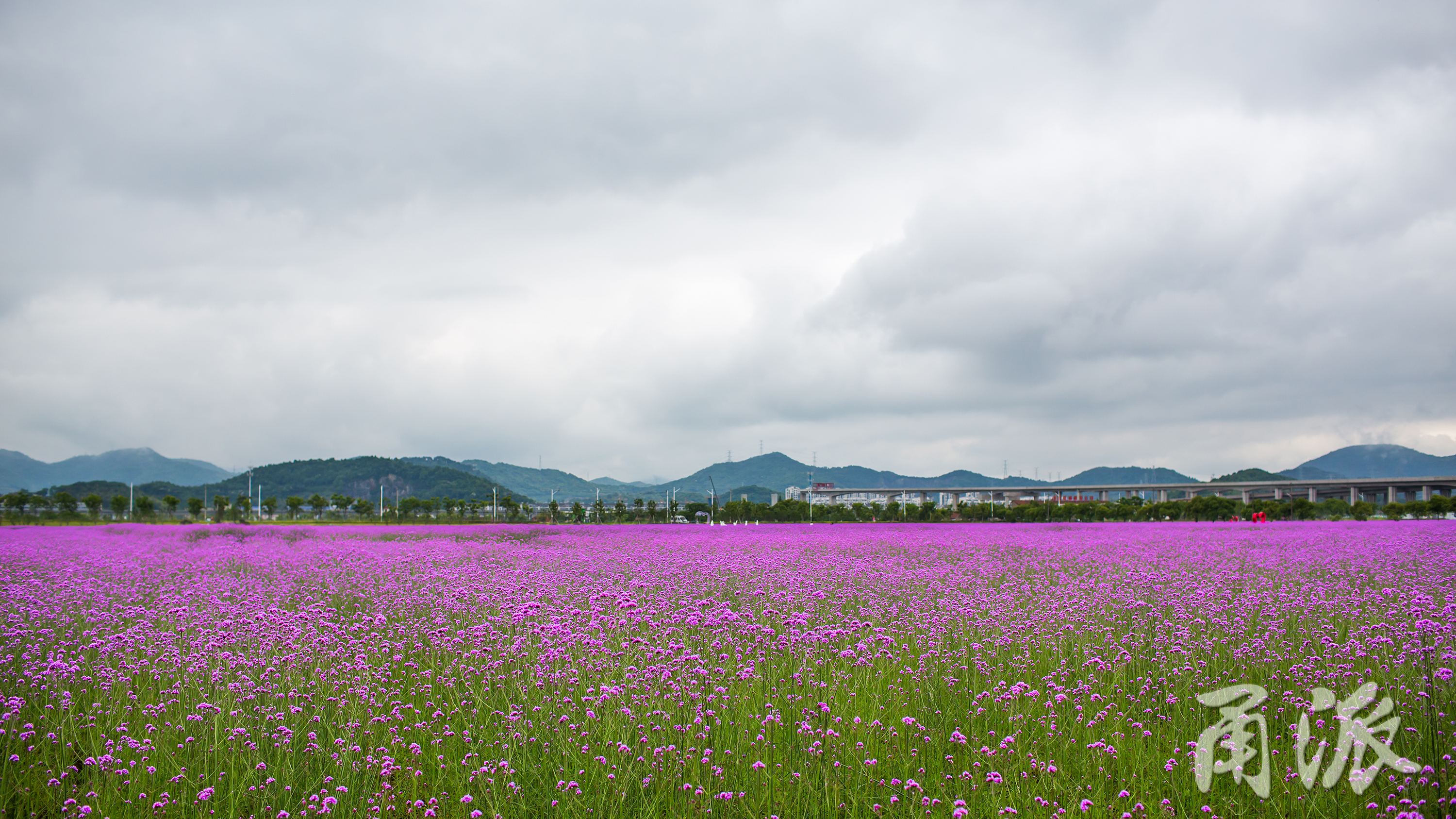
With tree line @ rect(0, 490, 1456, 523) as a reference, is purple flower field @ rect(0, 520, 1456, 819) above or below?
above

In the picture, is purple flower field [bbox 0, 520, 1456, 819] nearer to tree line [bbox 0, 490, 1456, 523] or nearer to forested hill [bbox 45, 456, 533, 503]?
tree line [bbox 0, 490, 1456, 523]

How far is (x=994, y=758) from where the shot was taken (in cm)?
441

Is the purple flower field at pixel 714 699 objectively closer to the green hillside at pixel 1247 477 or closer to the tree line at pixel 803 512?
the tree line at pixel 803 512

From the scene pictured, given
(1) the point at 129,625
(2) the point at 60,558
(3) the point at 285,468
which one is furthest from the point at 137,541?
(3) the point at 285,468

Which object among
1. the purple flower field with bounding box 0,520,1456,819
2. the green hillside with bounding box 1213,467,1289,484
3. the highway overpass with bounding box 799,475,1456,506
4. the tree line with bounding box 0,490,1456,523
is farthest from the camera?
the green hillside with bounding box 1213,467,1289,484

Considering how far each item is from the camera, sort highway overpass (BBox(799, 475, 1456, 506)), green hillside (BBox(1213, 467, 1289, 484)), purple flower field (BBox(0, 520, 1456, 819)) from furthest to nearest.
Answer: green hillside (BBox(1213, 467, 1289, 484))
highway overpass (BBox(799, 475, 1456, 506))
purple flower field (BBox(0, 520, 1456, 819))

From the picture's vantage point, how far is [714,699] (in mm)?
5086

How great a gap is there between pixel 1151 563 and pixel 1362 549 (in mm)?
5786

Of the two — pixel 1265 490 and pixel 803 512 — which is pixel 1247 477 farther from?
pixel 803 512

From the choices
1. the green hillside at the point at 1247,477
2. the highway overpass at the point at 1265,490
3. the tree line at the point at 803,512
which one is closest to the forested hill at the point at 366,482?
the highway overpass at the point at 1265,490

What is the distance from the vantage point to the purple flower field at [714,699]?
4066 millimetres

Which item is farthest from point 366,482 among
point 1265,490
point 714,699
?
point 714,699

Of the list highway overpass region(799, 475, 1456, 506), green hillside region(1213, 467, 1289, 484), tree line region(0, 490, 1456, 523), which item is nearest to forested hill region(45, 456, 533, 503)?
highway overpass region(799, 475, 1456, 506)

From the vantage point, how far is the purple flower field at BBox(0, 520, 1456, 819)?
407 centimetres
